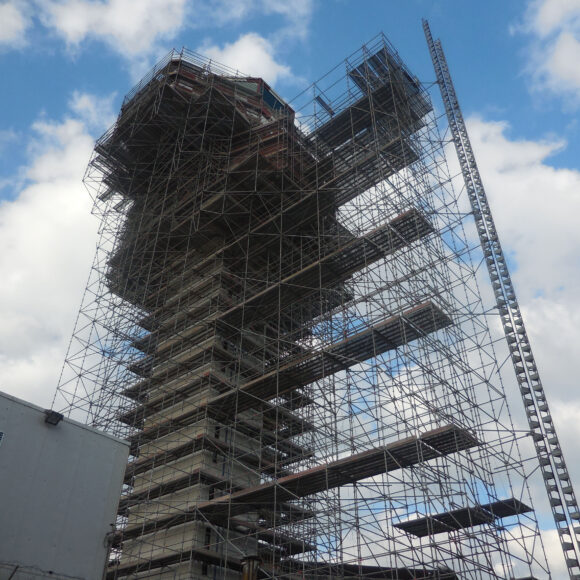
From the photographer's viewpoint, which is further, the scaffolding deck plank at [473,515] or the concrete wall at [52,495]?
the scaffolding deck plank at [473,515]

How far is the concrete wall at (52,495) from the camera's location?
54.0ft

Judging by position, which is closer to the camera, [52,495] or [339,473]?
[52,495]

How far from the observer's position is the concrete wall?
1647cm

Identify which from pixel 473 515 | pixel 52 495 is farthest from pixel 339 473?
pixel 52 495

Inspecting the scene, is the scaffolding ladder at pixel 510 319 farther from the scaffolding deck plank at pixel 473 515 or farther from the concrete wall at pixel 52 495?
the concrete wall at pixel 52 495

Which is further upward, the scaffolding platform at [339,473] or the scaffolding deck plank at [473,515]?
the scaffolding platform at [339,473]

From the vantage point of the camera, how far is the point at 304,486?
2244 centimetres

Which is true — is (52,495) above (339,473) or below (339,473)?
below

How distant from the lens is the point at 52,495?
57.6 feet

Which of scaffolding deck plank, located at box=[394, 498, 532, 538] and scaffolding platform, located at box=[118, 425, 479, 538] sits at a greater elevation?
scaffolding platform, located at box=[118, 425, 479, 538]

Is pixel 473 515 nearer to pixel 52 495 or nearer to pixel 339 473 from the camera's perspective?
pixel 339 473

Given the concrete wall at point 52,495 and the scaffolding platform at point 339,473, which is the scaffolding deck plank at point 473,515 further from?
the concrete wall at point 52,495

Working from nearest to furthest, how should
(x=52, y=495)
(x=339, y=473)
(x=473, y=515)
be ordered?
(x=52, y=495)
(x=473, y=515)
(x=339, y=473)

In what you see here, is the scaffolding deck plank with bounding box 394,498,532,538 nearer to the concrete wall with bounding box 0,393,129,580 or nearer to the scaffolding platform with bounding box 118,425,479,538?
the scaffolding platform with bounding box 118,425,479,538
